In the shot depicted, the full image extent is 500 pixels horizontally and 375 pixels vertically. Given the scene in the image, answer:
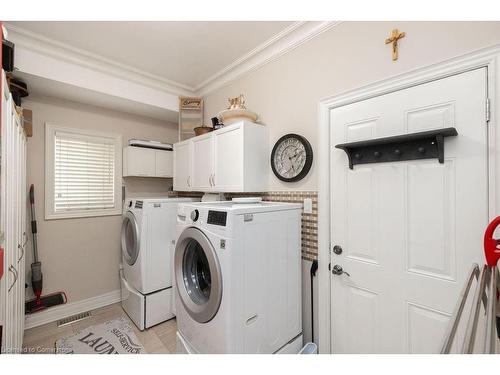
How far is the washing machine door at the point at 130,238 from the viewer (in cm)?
240

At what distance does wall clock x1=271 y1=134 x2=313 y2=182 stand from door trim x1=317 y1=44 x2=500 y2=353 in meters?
0.11

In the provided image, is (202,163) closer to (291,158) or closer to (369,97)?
(291,158)

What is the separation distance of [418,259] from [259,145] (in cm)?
143

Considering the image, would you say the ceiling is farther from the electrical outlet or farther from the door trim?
the electrical outlet

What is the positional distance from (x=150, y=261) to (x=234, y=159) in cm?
139

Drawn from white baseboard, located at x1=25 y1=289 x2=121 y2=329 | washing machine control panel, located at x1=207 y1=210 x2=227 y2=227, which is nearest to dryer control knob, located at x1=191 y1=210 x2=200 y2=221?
washing machine control panel, located at x1=207 y1=210 x2=227 y2=227

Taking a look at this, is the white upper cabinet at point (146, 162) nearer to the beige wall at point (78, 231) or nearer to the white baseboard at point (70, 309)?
the beige wall at point (78, 231)

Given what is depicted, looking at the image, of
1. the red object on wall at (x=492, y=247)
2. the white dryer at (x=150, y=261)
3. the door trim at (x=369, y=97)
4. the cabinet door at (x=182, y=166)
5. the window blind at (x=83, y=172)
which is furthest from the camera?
the cabinet door at (x=182, y=166)

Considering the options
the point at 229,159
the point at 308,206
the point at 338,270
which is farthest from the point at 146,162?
the point at 338,270

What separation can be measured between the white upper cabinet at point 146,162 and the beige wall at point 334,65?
4.36ft

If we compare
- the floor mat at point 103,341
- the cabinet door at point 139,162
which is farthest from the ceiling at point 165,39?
the floor mat at point 103,341

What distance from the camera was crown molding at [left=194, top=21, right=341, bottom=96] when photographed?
70.0 inches

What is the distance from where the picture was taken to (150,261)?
2.38 m

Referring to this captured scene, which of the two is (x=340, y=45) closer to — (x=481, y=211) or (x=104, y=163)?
(x=481, y=211)
